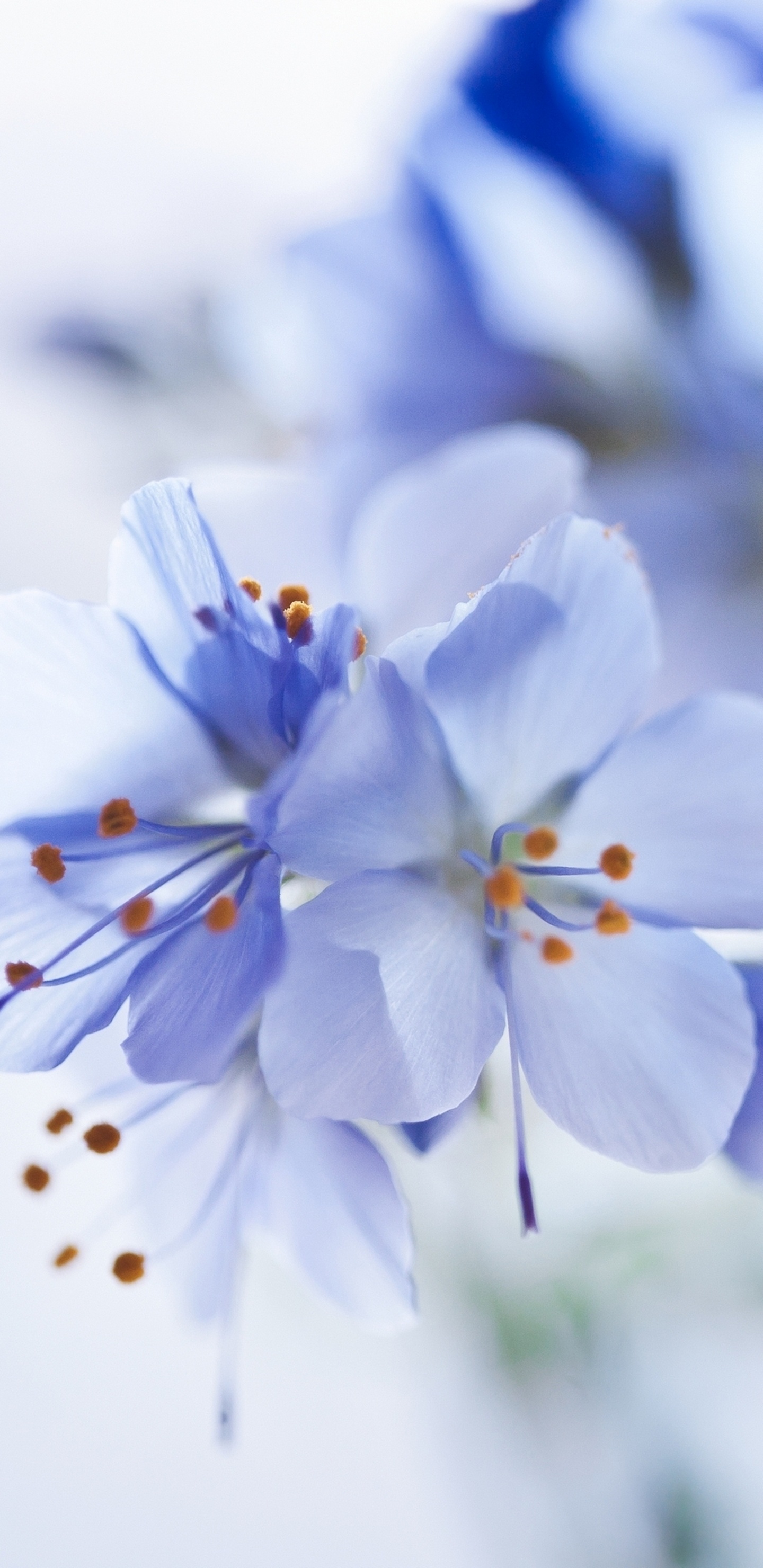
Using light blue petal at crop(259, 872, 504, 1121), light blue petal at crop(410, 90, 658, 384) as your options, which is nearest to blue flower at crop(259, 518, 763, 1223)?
light blue petal at crop(259, 872, 504, 1121)

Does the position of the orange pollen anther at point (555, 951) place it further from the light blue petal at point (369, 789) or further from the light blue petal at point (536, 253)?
the light blue petal at point (536, 253)

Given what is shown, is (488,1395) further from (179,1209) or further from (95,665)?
(95,665)

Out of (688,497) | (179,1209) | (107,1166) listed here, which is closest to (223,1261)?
(179,1209)

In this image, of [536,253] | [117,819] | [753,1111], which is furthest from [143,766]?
[536,253]

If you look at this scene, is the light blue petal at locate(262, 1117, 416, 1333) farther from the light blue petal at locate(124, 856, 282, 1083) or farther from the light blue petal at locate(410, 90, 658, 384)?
the light blue petal at locate(410, 90, 658, 384)

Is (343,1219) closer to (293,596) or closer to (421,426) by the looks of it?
(293,596)

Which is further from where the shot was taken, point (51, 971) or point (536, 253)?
point (536, 253)

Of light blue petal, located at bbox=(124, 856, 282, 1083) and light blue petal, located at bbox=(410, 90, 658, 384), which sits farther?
light blue petal, located at bbox=(410, 90, 658, 384)

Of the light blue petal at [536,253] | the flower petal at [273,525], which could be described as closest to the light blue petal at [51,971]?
the flower petal at [273,525]
